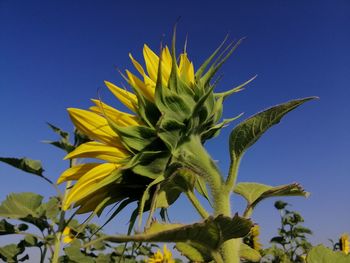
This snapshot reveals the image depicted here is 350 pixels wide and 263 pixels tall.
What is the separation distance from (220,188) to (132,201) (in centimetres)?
29

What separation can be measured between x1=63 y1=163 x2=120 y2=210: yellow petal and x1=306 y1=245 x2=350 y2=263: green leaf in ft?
2.24

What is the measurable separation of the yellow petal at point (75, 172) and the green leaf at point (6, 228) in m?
3.74

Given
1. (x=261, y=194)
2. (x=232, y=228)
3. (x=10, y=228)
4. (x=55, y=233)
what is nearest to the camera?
(x=232, y=228)

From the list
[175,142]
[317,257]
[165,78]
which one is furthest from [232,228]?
[165,78]

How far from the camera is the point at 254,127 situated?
123 cm

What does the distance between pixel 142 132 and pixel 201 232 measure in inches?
19.6

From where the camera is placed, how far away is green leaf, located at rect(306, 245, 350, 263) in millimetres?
1418

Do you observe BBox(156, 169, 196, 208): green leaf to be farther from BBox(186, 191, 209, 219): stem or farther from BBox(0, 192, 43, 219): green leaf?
BBox(0, 192, 43, 219): green leaf

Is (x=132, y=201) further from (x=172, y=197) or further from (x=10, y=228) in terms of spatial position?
(x=10, y=228)

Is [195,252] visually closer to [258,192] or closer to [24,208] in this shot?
[258,192]

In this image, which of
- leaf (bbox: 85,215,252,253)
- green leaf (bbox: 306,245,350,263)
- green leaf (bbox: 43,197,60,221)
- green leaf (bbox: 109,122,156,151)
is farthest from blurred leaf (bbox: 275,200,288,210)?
leaf (bbox: 85,215,252,253)

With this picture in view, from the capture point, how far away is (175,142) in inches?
55.3

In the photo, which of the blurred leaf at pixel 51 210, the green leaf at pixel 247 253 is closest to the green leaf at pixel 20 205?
the blurred leaf at pixel 51 210

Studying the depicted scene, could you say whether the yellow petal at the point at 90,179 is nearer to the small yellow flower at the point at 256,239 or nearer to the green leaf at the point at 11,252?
the small yellow flower at the point at 256,239
